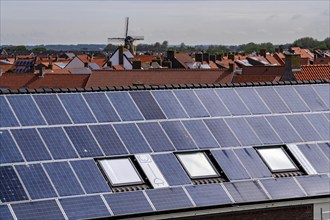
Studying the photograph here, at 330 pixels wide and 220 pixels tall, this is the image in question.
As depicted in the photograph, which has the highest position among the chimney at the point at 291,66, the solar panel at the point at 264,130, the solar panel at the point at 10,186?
the chimney at the point at 291,66

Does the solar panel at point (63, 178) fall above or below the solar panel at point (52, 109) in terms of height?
below

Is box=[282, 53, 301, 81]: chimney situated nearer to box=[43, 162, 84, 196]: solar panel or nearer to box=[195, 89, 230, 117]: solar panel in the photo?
box=[195, 89, 230, 117]: solar panel

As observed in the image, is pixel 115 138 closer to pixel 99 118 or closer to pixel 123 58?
pixel 99 118

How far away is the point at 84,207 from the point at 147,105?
5.52m

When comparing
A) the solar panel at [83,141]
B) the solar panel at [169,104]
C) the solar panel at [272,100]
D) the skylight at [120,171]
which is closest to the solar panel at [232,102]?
the solar panel at [272,100]

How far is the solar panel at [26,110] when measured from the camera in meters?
22.9

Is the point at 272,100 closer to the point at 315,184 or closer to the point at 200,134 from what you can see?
the point at 200,134

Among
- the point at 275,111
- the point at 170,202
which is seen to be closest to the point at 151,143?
the point at 170,202

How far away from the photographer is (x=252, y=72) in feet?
275

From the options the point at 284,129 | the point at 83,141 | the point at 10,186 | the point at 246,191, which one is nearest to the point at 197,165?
the point at 246,191

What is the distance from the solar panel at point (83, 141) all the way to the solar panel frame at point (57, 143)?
0.57 ft

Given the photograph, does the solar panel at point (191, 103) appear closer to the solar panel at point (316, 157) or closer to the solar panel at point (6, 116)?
the solar panel at point (316, 157)

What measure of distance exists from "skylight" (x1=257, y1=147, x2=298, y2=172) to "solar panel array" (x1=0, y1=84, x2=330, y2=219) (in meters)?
0.24

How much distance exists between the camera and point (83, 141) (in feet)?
75.2
